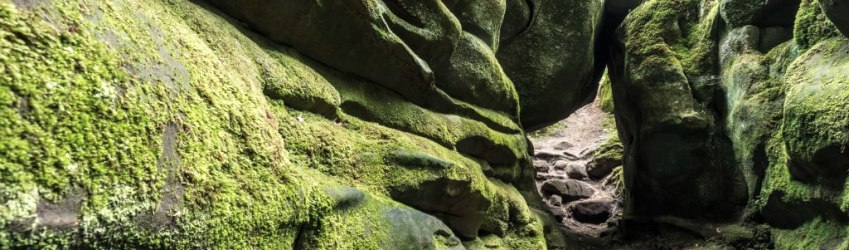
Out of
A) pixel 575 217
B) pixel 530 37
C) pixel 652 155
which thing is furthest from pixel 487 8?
pixel 575 217

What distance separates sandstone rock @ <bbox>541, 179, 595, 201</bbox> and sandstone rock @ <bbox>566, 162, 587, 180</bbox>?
195 cm

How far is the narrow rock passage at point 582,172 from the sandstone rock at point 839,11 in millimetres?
7645

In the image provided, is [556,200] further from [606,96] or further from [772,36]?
[606,96]

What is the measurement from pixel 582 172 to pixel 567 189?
3.33 m

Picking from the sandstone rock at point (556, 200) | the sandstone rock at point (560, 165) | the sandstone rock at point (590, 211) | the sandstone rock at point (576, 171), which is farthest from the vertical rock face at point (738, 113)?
the sandstone rock at point (560, 165)

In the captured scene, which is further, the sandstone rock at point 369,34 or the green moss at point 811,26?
the green moss at point 811,26

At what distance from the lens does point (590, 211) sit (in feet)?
49.9

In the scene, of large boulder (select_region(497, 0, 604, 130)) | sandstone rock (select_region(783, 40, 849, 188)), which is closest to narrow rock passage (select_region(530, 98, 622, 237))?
large boulder (select_region(497, 0, 604, 130))

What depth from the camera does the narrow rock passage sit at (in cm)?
1518

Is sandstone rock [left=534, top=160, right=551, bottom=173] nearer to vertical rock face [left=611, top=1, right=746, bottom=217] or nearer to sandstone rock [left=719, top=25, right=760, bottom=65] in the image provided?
vertical rock face [left=611, top=1, right=746, bottom=217]

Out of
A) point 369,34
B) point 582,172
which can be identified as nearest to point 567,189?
point 582,172

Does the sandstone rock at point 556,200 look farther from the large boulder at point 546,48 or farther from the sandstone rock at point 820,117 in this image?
the sandstone rock at point 820,117

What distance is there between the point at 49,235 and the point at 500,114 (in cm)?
726

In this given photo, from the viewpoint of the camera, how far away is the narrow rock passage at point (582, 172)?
598 inches
